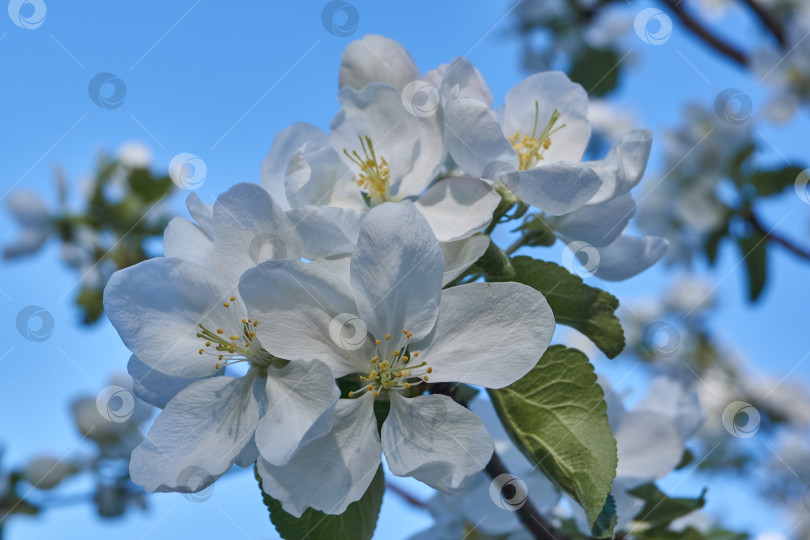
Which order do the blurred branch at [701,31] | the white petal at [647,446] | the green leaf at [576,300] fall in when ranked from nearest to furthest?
the green leaf at [576,300] < the white petal at [647,446] < the blurred branch at [701,31]

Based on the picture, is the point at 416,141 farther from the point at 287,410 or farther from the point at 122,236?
the point at 122,236

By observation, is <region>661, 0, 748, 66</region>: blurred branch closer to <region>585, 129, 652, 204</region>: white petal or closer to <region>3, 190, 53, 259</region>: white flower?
<region>585, 129, 652, 204</region>: white petal

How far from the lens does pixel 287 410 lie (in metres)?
0.77

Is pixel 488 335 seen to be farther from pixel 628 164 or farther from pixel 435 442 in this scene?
pixel 628 164

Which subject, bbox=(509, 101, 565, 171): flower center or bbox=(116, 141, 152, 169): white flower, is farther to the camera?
bbox=(116, 141, 152, 169): white flower

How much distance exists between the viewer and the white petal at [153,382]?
0.87 metres

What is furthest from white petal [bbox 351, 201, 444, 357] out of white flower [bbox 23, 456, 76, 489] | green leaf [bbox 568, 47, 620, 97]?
green leaf [bbox 568, 47, 620, 97]

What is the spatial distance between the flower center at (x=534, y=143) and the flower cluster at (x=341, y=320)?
112mm

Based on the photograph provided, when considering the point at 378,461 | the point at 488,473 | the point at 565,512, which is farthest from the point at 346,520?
the point at 565,512

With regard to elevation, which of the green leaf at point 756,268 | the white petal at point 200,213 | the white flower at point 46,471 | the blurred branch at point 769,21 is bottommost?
the white flower at point 46,471

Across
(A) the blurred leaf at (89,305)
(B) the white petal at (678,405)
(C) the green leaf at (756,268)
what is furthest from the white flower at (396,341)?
(C) the green leaf at (756,268)

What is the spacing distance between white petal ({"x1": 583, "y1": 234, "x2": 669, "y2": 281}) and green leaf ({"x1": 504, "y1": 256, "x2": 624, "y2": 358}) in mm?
66

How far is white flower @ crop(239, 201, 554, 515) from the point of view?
0.77 metres

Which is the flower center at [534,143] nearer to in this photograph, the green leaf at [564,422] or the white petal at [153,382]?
the green leaf at [564,422]
